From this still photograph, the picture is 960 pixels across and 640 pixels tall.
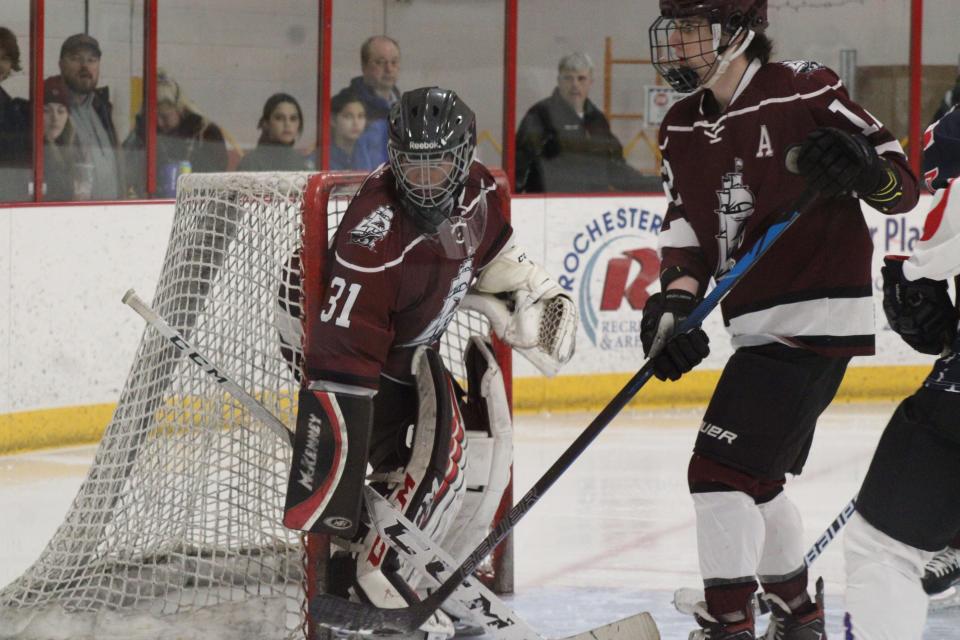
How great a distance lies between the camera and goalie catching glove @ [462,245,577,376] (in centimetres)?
276

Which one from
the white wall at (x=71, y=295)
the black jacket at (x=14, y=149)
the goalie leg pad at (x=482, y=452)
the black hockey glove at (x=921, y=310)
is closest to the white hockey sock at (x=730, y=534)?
the black hockey glove at (x=921, y=310)

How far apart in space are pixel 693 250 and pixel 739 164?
19 centimetres

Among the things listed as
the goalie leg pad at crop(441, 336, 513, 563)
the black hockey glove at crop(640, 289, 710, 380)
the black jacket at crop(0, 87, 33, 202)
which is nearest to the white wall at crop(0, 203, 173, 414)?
the black jacket at crop(0, 87, 33, 202)

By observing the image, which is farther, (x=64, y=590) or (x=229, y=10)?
(x=229, y=10)

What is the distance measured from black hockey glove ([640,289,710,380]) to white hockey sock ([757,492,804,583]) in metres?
0.28

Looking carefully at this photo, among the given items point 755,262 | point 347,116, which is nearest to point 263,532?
point 755,262

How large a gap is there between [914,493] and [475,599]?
88 centimetres

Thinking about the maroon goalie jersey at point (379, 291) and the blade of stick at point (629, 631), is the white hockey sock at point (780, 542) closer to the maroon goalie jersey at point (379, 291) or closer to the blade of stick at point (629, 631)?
the blade of stick at point (629, 631)

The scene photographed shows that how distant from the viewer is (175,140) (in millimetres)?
5453

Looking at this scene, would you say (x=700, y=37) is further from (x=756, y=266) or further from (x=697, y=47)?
(x=756, y=266)

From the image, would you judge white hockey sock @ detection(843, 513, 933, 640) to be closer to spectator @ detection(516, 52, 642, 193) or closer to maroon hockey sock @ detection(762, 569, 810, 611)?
maroon hockey sock @ detection(762, 569, 810, 611)

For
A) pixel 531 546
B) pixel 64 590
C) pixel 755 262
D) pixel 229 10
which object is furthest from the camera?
pixel 229 10

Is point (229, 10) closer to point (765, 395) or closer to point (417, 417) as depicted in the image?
point (417, 417)

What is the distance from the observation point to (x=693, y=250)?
2561 millimetres
